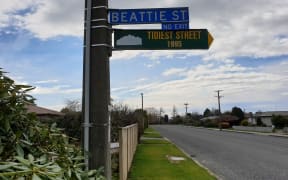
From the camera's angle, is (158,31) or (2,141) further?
(158,31)

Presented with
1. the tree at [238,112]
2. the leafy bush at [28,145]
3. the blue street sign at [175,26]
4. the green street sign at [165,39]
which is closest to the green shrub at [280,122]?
the tree at [238,112]

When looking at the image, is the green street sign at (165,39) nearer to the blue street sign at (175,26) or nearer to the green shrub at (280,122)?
the blue street sign at (175,26)

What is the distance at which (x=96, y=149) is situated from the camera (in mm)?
3883

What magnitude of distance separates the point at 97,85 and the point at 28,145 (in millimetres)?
1793

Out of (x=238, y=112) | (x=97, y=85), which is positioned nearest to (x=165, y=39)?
(x=97, y=85)

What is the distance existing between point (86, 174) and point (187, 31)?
8.68 ft

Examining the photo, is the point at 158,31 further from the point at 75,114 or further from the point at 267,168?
the point at 75,114

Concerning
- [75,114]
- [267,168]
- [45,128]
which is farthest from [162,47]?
[75,114]

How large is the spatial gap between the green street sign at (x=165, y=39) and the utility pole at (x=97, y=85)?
37cm

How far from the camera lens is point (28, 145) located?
2.27m

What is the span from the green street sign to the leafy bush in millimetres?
2045

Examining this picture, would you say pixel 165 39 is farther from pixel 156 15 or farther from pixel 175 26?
pixel 156 15

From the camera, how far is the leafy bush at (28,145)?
6.01 feet

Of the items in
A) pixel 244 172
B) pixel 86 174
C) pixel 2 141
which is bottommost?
pixel 244 172
